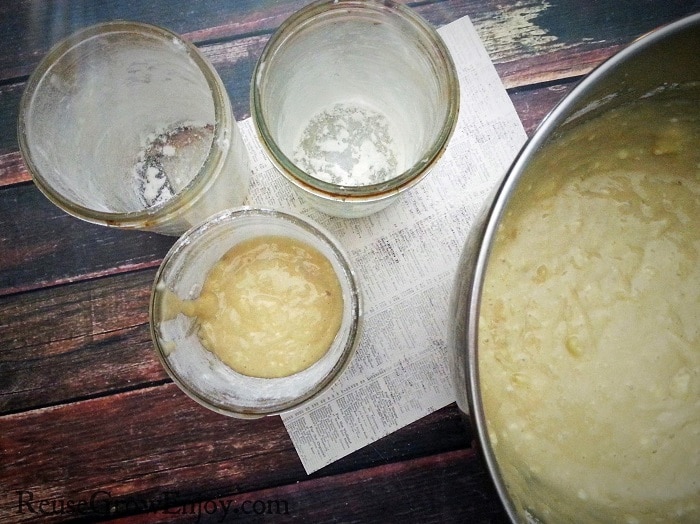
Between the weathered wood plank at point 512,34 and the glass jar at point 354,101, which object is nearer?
the glass jar at point 354,101

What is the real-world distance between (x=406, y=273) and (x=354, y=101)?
0.73 feet

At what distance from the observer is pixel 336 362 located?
0.57 metres

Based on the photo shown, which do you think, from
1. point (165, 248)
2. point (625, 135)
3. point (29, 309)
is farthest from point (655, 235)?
point (29, 309)

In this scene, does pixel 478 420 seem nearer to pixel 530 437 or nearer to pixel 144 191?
pixel 530 437

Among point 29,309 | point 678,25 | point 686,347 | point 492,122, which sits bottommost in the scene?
point 29,309

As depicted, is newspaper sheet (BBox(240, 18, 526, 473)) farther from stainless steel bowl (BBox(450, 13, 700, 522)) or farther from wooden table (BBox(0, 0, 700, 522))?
stainless steel bowl (BBox(450, 13, 700, 522))

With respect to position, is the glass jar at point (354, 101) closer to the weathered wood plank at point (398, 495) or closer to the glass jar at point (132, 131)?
the glass jar at point (132, 131)

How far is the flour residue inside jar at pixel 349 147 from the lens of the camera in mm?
661

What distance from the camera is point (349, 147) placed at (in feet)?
2.21

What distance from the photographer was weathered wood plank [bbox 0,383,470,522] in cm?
68

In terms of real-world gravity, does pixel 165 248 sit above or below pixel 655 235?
below

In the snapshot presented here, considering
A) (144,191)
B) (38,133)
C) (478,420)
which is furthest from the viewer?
(144,191)

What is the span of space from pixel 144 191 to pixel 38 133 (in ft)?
0.48

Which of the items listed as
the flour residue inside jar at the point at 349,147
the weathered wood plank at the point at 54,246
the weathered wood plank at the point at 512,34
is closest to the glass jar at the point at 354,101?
the flour residue inside jar at the point at 349,147
